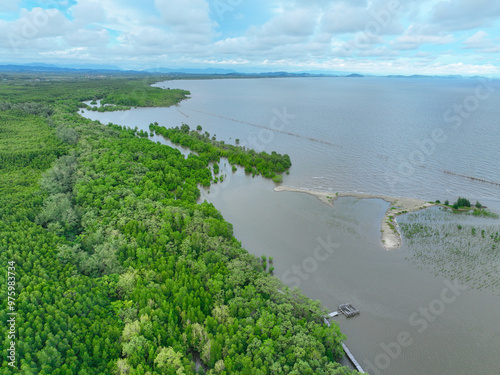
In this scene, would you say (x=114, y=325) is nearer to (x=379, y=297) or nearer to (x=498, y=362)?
(x=379, y=297)

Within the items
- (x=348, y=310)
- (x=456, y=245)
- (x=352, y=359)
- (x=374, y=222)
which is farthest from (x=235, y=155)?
(x=352, y=359)

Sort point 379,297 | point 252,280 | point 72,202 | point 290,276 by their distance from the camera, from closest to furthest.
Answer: point 252,280 → point 379,297 → point 290,276 → point 72,202

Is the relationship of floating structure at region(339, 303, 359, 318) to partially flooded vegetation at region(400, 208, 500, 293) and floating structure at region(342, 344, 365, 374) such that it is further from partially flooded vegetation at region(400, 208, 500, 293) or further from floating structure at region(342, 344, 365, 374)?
partially flooded vegetation at region(400, 208, 500, 293)

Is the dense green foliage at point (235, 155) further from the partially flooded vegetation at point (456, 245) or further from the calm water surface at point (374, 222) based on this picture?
the partially flooded vegetation at point (456, 245)

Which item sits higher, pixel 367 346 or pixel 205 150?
pixel 205 150

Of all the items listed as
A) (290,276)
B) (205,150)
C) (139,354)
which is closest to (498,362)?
(290,276)

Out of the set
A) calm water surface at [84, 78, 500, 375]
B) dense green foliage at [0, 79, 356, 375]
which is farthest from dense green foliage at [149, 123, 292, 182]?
dense green foliage at [0, 79, 356, 375]
